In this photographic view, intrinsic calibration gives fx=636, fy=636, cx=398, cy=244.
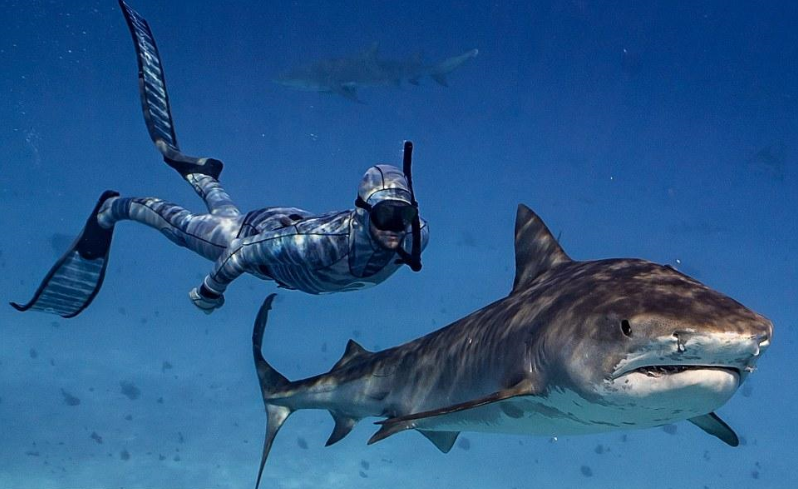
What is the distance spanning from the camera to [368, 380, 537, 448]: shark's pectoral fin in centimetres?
394

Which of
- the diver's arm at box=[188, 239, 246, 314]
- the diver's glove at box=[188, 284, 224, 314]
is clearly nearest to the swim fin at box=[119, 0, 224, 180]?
the diver's arm at box=[188, 239, 246, 314]

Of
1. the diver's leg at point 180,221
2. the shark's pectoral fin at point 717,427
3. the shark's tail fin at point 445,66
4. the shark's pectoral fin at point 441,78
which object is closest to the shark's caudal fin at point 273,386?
the diver's leg at point 180,221

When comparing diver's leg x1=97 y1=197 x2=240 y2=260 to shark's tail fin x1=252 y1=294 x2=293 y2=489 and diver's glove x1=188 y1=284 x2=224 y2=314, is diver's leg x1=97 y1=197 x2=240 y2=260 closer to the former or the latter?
diver's glove x1=188 y1=284 x2=224 y2=314

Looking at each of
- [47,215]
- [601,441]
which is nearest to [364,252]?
[601,441]

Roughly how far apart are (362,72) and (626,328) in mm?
22987

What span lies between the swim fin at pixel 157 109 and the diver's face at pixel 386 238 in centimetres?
383

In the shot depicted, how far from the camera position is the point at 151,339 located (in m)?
41.6

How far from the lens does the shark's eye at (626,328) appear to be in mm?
3264

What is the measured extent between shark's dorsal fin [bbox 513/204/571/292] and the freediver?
3.07 feet

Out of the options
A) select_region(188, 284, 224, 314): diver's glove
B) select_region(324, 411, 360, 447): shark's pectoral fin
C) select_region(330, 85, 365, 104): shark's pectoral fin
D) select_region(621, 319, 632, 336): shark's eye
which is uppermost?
select_region(330, 85, 365, 104): shark's pectoral fin

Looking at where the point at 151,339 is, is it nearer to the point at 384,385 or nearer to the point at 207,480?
the point at 207,480

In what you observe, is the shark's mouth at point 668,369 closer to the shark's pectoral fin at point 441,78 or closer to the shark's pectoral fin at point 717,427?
the shark's pectoral fin at point 717,427

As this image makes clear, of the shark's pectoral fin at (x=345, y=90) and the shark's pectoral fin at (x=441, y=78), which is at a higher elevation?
the shark's pectoral fin at (x=441, y=78)

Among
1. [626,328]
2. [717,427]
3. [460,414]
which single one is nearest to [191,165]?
[460,414]
